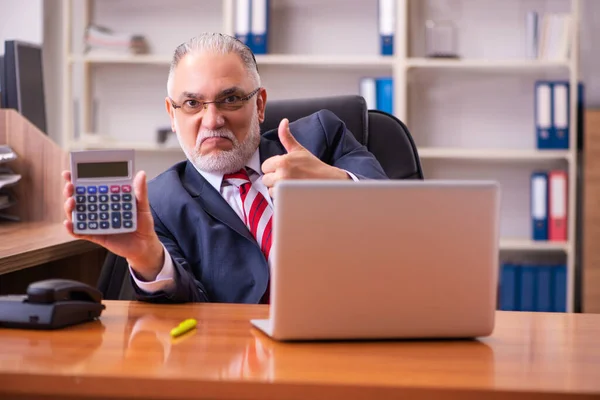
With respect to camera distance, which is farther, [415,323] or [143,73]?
[143,73]

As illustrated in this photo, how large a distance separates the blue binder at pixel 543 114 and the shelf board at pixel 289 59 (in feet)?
2.21

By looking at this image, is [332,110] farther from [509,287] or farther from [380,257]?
[509,287]

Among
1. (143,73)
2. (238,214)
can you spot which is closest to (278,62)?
(143,73)

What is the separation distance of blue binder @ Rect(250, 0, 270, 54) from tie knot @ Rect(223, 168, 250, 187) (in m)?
2.11

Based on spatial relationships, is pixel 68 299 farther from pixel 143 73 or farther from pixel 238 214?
pixel 143 73

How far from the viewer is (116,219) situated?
1.31m

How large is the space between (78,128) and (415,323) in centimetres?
337

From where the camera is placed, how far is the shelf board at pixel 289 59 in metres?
3.84

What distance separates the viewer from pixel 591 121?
3740mm

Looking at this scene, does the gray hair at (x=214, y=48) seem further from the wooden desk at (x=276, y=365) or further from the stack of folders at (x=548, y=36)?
the stack of folders at (x=548, y=36)

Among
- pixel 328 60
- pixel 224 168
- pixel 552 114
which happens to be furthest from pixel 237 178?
pixel 552 114

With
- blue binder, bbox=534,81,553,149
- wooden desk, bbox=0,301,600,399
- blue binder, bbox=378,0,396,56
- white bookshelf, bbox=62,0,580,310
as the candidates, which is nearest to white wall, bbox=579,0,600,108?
white bookshelf, bbox=62,0,580,310

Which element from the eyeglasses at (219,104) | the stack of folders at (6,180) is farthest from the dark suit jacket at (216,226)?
the stack of folders at (6,180)

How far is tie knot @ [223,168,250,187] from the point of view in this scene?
1.83 metres
